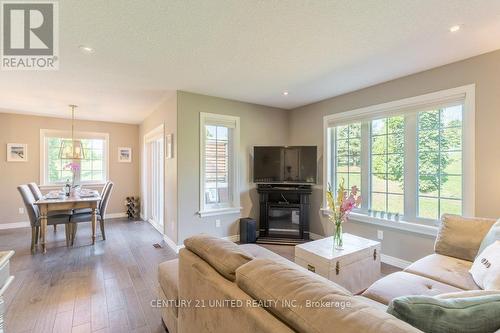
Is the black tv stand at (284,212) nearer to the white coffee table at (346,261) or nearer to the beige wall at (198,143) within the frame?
the beige wall at (198,143)

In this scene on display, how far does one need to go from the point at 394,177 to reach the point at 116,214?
20.4 ft

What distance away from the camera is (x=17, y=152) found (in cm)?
506

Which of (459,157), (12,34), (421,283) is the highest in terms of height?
(12,34)

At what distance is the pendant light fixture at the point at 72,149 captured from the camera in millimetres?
4488

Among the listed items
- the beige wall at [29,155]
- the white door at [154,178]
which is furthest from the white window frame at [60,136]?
the white door at [154,178]

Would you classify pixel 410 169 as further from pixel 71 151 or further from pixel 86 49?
pixel 71 151

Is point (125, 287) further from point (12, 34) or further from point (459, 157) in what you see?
point (459, 157)

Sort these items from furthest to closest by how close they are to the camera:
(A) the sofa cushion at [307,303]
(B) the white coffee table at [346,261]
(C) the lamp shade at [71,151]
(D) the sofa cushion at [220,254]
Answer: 1. (C) the lamp shade at [71,151]
2. (B) the white coffee table at [346,261]
3. (D) the sofa cushion at [220,254]
4. (A) the sofa cushion at [307,303]

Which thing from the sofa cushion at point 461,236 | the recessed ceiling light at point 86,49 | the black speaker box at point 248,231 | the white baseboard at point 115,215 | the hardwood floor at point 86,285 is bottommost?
the hardwood floor at point 86,285

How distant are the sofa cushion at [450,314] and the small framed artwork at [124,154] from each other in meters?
6.60

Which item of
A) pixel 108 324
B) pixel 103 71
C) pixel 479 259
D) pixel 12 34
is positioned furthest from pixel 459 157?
pixel 12 34

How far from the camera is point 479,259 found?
5.75 feet

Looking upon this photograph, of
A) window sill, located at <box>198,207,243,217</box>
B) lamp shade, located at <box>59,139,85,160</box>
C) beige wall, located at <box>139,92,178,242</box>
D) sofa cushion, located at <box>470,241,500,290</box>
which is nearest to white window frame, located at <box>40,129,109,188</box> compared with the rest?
lamp shade, located at <box>59,139,85,160</box>

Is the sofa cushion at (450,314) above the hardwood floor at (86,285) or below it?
above
